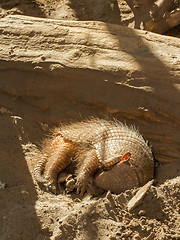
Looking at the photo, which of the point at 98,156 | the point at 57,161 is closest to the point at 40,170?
the point at 57,161

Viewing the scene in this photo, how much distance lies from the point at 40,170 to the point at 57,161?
9.6 inches

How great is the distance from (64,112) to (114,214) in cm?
188

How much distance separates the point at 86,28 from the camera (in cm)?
459

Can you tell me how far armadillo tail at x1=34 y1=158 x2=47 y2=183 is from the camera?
3.64m

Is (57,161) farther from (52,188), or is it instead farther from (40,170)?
(52,188)

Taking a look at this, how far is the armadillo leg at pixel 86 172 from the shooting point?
3.54 m

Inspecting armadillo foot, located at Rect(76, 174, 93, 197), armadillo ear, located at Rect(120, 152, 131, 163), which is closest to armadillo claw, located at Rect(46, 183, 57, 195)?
armadillo foot, located at Rect(76, 174, 93, 197)

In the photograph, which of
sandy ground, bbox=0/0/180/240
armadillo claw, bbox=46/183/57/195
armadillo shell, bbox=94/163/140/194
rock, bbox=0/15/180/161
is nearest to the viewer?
sandy ground, bbox=0/0/180/240

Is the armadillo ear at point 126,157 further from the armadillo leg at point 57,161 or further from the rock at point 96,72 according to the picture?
the armadillo leg at point 57,161

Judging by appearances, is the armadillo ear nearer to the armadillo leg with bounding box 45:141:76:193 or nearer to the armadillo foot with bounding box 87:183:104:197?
the armadillo foot with bounding box 87:183:104:197

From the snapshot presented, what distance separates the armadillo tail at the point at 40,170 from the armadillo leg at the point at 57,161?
0.06m

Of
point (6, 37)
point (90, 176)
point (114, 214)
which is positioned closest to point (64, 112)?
point (90, 176)

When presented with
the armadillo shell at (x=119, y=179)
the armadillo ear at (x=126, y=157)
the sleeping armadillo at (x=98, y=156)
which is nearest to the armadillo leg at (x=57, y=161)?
the sleeping armadillo at (x=98, y=156)

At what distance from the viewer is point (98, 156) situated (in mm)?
3662
